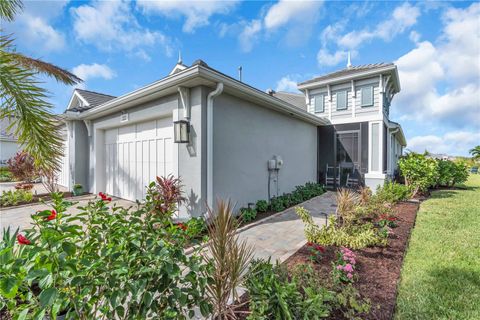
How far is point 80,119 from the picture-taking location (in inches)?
363

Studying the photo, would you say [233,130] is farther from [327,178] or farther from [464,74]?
[464,74]

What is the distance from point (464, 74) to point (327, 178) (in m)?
9.39

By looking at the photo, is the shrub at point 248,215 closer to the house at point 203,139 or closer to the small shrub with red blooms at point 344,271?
the house at point 203,139

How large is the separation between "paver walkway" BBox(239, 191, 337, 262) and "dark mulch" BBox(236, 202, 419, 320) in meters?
0.31

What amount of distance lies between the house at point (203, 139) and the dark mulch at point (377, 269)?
1934 mm

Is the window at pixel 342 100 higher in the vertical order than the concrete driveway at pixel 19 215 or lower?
higher

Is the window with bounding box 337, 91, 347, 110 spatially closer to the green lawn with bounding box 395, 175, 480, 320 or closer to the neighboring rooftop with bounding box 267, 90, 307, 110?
the neighboring rooftop with bounding box 267, 90, 307, 110

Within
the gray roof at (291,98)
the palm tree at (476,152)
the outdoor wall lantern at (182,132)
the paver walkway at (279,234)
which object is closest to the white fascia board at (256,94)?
the outdoor wall lantern at (182,132)

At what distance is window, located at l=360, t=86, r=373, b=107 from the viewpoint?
390 inches

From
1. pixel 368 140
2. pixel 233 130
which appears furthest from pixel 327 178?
pixel 233 130

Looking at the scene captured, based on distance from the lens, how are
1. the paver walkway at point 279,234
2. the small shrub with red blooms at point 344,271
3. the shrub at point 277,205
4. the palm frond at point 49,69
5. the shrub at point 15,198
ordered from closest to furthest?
the small shrub with red blooms at point 344,271 → the paver walkway at point 279,234 → the palm frond at point 49,69 → the shrub at point 277,205 → the shrub at point 15,198

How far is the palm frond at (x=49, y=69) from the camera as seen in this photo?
14.5ft

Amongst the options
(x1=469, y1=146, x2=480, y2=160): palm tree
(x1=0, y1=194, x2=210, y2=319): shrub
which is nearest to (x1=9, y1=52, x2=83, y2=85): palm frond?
(x1=0, y1=194, x2=210, y2=319): shrub

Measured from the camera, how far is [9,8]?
151 inches
